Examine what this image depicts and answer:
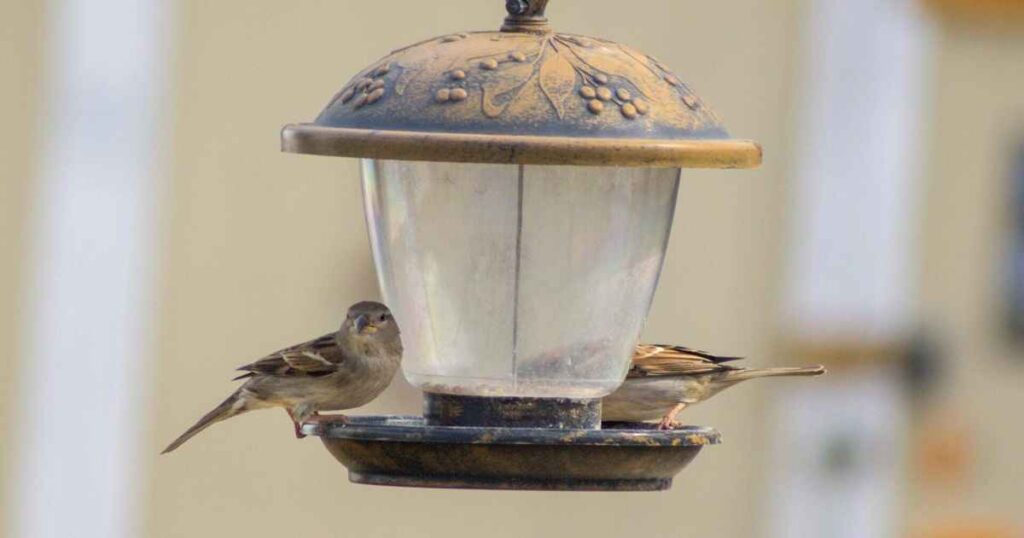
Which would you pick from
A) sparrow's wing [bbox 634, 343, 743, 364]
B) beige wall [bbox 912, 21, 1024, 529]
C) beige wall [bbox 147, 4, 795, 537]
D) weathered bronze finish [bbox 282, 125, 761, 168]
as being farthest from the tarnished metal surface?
beige wall [bbox 912, 21, 1024, 529]

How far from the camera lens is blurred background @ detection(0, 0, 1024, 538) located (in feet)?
30.3

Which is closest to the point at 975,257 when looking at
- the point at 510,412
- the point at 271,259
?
the point at 271,259

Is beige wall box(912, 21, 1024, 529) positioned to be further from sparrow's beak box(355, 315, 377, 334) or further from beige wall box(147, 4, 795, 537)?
sparrow's beak box(355, 315, 377, 334)

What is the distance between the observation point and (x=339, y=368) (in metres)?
5.25

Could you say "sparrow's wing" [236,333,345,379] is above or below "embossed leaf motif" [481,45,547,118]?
below

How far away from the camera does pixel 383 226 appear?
4309 mm

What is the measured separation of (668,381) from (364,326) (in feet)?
3.06

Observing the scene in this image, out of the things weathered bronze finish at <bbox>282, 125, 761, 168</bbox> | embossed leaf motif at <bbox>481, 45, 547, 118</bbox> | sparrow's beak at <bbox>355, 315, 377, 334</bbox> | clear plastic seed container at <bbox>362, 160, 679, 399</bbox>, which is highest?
embossed leaf motif at <bbox>481, 45, 547, 118</bbox>

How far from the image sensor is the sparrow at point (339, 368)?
499cm

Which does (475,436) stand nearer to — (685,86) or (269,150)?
(685,86)

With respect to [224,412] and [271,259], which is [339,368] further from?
[271,259]

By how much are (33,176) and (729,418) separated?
4.25 metres

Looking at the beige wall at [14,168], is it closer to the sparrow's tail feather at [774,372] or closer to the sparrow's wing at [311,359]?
the sparrow's wing at [311,359]

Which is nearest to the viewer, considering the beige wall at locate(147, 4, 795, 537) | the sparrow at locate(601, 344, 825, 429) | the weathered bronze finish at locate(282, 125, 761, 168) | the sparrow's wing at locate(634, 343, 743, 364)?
the weathered bronze finish at locate(282, 125, 761, 168)
